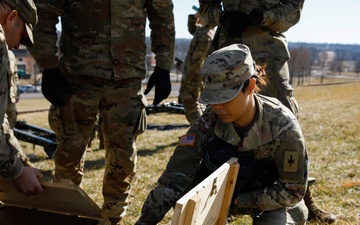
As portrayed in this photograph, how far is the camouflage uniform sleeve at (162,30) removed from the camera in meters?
3.44

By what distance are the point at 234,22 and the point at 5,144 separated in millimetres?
2039

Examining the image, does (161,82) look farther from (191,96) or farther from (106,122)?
(191,96)

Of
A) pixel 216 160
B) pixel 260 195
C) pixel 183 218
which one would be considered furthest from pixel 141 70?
pixel 183 218

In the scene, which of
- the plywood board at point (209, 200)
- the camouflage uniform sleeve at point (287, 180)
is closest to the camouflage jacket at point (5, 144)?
the plywood board at point (209, 200)

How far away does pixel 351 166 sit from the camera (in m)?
5.49

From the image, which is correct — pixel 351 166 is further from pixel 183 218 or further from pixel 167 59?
pixel 183 218

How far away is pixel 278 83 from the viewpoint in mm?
3561

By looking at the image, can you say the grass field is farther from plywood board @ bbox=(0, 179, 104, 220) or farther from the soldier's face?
the soldier's face

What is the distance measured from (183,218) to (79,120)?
181cm

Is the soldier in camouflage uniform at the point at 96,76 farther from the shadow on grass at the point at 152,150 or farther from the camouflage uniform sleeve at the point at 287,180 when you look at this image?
the shadow on grass at the point at 152,150

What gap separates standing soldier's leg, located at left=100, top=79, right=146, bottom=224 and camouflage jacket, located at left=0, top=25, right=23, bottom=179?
980mm

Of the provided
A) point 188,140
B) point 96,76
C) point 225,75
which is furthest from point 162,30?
point 225,75

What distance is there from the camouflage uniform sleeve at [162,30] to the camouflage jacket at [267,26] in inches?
19.4

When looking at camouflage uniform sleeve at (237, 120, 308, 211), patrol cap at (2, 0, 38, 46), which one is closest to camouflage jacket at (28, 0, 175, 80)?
patrol cap at (2, 0, 38, 46)
